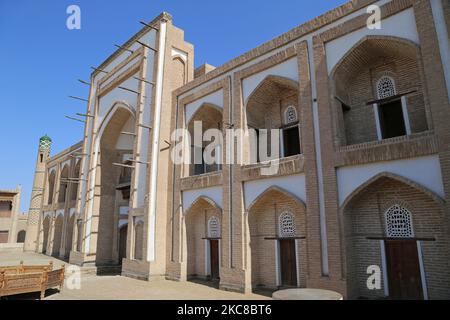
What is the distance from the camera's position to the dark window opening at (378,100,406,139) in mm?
8391

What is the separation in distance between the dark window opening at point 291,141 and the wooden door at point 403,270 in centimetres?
403

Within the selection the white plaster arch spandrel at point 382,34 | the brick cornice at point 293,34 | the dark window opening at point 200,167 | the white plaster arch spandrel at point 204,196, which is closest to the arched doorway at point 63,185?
the dark window opening at point 200,167

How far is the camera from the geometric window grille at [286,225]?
9.85 meters

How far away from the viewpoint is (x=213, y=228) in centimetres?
1227

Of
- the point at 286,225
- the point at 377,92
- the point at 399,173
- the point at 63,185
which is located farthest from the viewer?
the point at 63,185

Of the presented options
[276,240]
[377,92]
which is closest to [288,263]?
[276,240]

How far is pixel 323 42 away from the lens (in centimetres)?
922

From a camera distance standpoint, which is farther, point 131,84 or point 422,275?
point 131,84

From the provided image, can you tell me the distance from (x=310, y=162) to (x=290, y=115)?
2.63 meters

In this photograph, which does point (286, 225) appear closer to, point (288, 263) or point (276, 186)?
point (288, 263)

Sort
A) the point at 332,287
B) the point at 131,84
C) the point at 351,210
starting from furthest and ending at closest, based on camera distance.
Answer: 1. the point at 131,84
2. the point at 351,210
3. the point at 332,287
